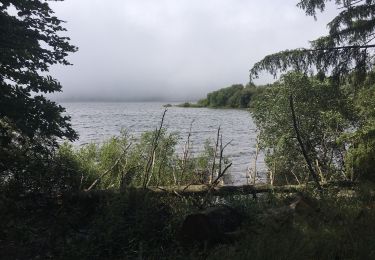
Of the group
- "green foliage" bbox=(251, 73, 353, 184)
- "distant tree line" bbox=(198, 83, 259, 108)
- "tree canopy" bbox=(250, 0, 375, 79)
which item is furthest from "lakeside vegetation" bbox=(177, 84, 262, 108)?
"tree canopy" bbox=(250, 0, 375, 79)

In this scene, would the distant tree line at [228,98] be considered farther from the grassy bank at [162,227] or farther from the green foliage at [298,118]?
the grassy bank at [162,227]

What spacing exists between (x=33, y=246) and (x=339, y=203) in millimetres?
5539

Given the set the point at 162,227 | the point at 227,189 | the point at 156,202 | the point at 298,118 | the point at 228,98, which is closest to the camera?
the point at 162,227

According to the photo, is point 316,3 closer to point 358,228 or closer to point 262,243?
point 358,228

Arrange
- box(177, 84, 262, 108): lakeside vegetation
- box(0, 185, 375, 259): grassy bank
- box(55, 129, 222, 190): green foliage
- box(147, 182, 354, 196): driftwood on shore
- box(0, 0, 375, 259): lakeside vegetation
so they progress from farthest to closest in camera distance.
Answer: box(177, 84, 262, 108): lakeside vegetation, box(55, 129, 222, 190): green foliage, box(147, 182, 354, 196): driftwood on shore, box(0, 0, 375, 259): lakeside vegetation, box(0, 185, 375, 259): grassy bank

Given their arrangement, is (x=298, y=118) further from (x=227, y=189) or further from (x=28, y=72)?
(x=28, y=72)

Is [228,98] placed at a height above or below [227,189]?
below

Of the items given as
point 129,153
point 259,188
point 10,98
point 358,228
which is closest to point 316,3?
point 259,188

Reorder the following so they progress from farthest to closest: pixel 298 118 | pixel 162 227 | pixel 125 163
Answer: pixel 298 118 < pixel 125 163 < pixel 162 227

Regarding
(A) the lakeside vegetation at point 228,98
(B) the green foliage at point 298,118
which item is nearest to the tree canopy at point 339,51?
(B) the green foliage at point 298,118

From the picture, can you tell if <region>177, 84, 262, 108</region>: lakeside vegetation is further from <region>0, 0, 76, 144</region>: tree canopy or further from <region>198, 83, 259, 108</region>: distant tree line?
<region>0, 0, 76, 144</region>: tree canopy

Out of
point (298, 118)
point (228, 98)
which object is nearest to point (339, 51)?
point (298, 118)

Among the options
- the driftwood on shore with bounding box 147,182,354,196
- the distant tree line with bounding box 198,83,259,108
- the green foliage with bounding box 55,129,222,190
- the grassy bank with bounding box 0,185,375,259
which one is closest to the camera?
the grassy bank with bounding box 0,185,375,259

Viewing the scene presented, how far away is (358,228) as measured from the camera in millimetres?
5934
